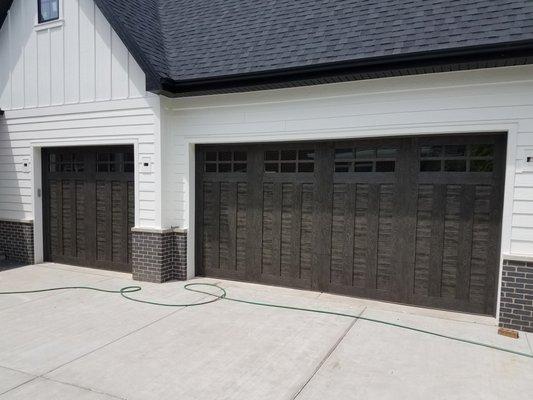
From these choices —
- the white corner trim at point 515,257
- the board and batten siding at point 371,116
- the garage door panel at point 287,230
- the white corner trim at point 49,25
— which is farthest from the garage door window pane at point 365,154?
the white corner trim at point 49,25

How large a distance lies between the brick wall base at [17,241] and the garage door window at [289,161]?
534cm

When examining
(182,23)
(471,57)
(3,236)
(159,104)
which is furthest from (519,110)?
(3,236)

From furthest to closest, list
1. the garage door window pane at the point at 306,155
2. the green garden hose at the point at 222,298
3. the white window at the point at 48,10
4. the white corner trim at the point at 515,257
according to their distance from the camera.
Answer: the white window at the point at 48,10
the garage door window pane at the point at 306,155
the white corner trim at the point at 515,257
the green garden hose at the point at 222,298

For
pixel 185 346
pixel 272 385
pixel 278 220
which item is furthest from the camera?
pixel 278 220

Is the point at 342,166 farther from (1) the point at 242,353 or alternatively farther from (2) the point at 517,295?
(1) the point at 242,353

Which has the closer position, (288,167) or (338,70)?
(338,70)

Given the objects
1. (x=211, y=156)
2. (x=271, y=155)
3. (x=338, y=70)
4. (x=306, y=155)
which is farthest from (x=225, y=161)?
(x=338, y=70)

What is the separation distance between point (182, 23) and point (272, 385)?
23.1 feet

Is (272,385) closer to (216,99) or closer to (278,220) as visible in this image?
(278,220)

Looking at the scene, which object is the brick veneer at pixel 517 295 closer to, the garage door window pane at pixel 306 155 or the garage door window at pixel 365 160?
the garage door window at pixel 365 160

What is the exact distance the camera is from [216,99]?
6.63 metres

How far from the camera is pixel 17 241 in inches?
332

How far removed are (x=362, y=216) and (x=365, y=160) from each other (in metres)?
0.83

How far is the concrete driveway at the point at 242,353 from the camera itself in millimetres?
3484
